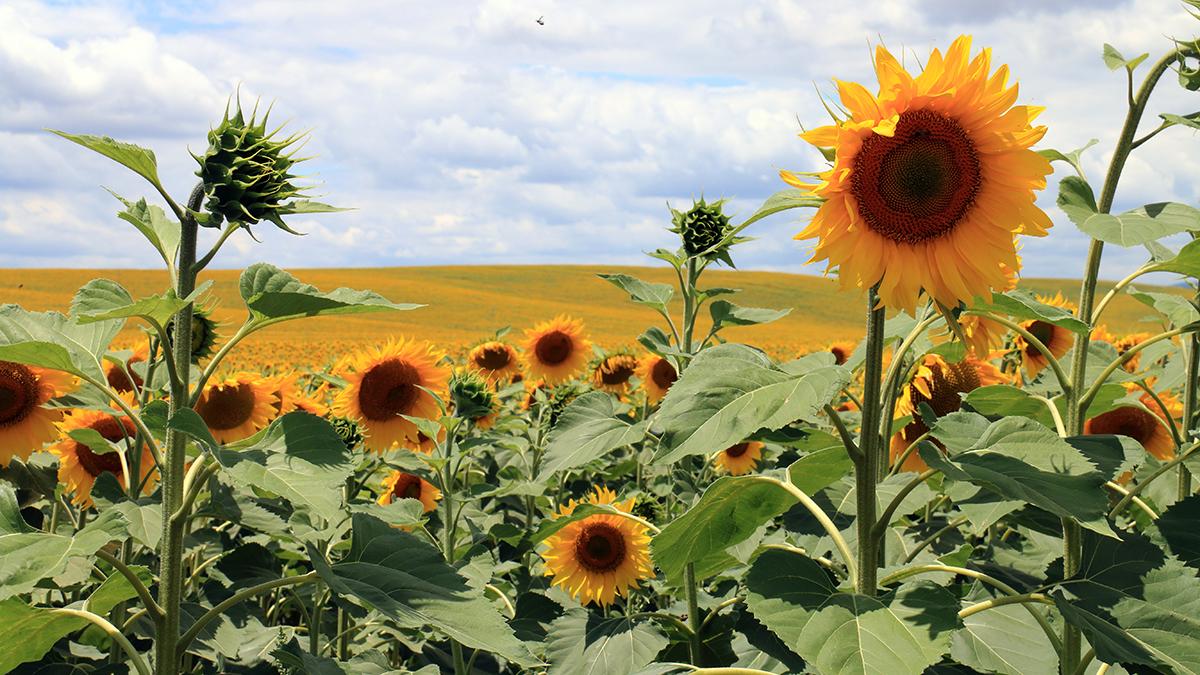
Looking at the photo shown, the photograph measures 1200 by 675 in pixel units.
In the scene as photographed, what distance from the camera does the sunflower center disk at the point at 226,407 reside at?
3.97 metres

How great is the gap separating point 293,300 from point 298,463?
0.34 meters

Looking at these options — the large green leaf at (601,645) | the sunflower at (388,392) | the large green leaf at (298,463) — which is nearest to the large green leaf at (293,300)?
the large green leaf at (298,463)

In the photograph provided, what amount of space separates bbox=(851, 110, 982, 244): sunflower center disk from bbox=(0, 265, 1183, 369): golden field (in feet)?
95.2

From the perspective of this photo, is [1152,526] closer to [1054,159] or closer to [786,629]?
[1054,159]

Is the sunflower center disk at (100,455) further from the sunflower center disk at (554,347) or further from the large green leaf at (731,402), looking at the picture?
the sunflower center disk at (554,347)

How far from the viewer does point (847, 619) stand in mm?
1819

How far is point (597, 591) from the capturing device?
3912 mm

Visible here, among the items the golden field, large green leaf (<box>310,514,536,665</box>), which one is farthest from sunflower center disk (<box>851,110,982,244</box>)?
the golden field

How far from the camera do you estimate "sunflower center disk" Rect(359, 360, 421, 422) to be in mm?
4484

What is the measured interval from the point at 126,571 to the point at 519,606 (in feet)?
5.82

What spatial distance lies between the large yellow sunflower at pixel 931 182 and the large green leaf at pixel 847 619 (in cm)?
58

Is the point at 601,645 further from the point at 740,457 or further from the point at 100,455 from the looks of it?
the point at 740,457

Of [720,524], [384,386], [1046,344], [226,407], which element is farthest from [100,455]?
[1046,344]

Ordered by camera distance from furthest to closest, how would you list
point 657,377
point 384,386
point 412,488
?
1. point 657,377
2. point 412,488
3. point 384,386
